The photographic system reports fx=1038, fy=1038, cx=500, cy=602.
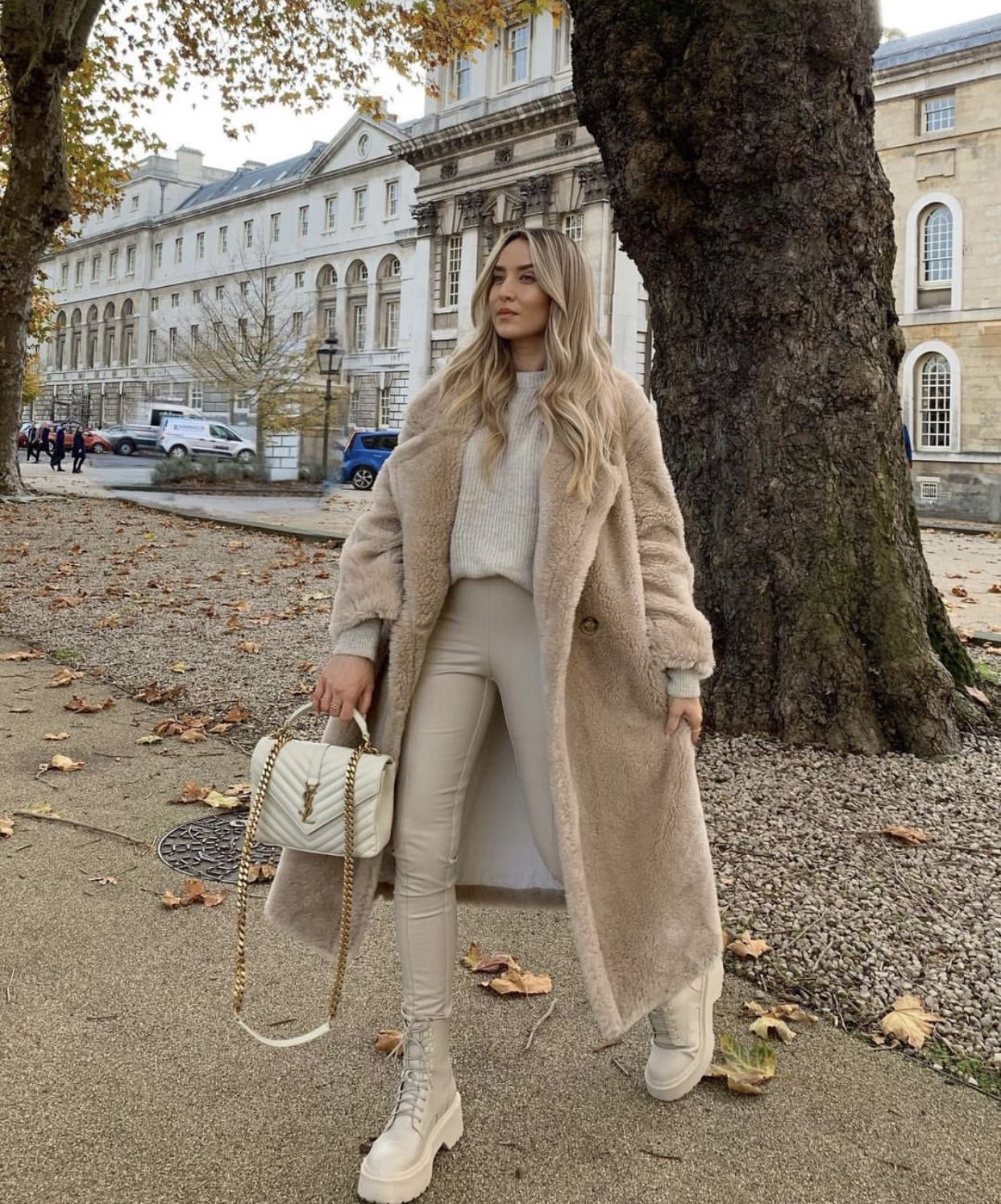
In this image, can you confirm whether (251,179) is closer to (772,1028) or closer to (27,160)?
(27,160)

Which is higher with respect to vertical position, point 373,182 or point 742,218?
point 373,182

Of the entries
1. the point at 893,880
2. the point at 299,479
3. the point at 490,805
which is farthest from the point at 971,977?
the point at 299,479

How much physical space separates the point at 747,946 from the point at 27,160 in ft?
53.7

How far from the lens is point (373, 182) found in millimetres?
52125

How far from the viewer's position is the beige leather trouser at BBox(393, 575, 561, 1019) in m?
2.15

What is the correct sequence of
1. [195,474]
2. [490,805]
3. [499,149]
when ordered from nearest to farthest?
1. [490,805]
2. [195,474]
3. [499,149]

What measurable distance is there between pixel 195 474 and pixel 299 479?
14.3 ft

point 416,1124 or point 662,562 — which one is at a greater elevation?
point 662,562

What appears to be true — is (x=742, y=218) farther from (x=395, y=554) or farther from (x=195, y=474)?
(x=195, y=474)

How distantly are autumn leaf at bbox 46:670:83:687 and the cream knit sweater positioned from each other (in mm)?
4536

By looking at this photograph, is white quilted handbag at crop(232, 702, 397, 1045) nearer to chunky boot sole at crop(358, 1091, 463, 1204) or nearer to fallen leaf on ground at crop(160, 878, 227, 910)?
chunky boot sole at crop(358, 1091, 463, 1204)

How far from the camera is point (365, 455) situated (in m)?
29.8

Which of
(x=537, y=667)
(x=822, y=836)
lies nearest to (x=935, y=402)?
(x=822, y=836)

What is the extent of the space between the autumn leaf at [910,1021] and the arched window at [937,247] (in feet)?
98.4
